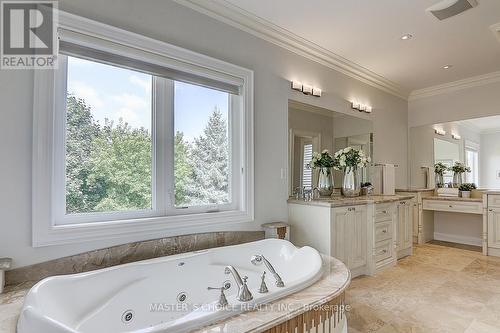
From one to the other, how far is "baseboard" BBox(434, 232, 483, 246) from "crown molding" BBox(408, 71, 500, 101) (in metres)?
2.40

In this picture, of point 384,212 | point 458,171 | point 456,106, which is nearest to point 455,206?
point 458,171

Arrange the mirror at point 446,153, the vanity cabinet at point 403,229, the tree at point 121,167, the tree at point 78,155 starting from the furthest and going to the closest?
the mirror at point 446,153
the vanity cabinet at point 403,229
the tree at point 121,167
the tree at point 78,155

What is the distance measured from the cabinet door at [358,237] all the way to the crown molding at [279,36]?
1846 mm

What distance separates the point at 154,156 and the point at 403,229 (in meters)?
A: 3.40

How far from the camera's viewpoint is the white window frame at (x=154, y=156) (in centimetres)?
165

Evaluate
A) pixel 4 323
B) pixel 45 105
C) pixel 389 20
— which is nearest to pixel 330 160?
pixel 389 20

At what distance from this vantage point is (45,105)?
65.3 inches

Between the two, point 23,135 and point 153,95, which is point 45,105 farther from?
point 153,95

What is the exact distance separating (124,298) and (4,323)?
22.7 inches

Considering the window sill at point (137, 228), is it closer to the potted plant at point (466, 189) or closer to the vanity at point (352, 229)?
the vanity at point (352, 229)

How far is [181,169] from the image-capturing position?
2.30 m

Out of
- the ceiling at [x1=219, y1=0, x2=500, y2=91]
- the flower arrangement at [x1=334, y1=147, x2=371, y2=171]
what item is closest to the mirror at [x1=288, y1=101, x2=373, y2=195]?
the flower arrangement at [x1=334, y1=147, x2=371, y2=171]

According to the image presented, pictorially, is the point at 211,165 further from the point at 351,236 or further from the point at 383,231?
the point at 383,231

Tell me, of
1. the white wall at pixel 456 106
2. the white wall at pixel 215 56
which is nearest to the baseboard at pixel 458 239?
the white wall at pixel 215 56
